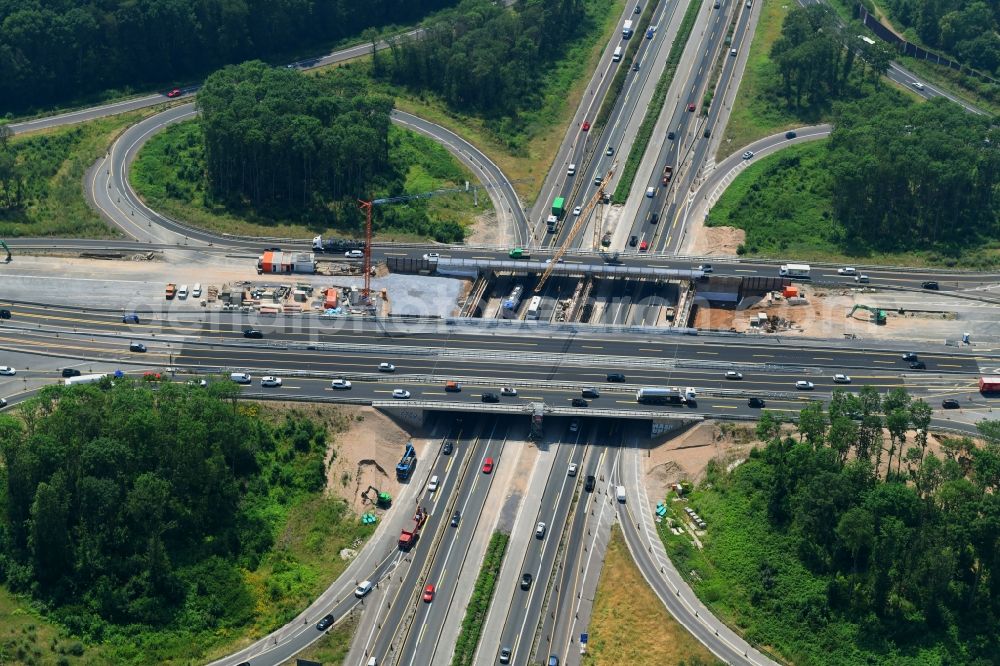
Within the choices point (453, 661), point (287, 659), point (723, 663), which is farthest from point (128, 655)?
point (723, 663)

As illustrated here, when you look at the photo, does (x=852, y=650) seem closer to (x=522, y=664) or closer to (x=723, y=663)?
(x=723, y=663)

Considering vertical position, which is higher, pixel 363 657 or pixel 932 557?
pixel 932 557

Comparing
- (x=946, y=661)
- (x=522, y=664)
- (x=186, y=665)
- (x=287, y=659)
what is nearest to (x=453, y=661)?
(x=522, y=664)

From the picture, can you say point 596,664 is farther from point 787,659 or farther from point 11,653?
point 11,653

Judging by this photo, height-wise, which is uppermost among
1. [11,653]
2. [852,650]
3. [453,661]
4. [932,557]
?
[932,557]

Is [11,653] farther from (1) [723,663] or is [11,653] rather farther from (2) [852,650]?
(2) [852,650]

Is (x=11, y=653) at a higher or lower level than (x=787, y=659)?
lower

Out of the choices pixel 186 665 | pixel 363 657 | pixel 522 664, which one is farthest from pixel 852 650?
pixel 186 665
